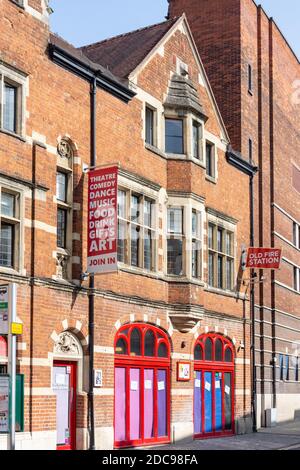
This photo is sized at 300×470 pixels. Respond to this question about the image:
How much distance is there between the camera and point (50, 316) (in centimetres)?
2062

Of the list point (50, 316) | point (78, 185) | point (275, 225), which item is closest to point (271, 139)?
point (275, 225)

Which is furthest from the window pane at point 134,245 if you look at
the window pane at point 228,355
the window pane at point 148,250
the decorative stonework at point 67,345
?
the window pane at point 228,355

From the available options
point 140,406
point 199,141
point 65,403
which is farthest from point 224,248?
point 65,403

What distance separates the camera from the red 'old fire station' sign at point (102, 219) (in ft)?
70.0

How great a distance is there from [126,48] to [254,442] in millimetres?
12904

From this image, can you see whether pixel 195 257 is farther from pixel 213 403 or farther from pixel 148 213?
pixel 213 403

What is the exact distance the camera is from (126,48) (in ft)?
91.6

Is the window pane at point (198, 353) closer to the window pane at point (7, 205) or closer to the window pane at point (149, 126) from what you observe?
the window pane at point (149, 126)

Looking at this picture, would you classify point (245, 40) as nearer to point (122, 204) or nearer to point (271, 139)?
point (271, 139)

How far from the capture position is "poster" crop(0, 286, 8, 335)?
43.5ft

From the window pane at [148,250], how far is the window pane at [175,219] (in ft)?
3.58

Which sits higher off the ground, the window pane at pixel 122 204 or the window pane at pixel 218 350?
the window pane at pixel 122 204

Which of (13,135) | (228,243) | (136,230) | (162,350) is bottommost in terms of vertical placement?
(162,350)

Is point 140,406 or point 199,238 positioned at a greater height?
point 199,238
